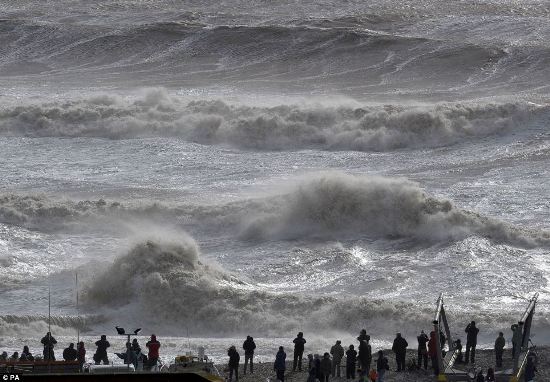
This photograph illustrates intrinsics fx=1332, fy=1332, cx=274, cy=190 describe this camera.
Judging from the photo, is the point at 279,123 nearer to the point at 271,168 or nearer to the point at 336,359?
the point at 271,168

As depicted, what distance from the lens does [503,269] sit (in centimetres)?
3030

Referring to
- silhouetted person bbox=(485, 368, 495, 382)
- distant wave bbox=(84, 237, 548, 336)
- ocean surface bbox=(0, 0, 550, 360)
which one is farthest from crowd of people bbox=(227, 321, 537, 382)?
distant wave bbox=(84, 237, 548, 336)

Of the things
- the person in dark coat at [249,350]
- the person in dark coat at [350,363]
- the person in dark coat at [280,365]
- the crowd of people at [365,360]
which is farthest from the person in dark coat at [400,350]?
the person in dark coat at [249,350]

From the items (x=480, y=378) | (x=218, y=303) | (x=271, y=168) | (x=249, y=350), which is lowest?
(x=480, y=378)

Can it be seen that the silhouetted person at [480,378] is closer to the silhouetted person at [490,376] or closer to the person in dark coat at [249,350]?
the silhouetted person at [490,376]

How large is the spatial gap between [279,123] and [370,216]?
13.5 metres

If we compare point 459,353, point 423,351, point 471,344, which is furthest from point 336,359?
point 471,344

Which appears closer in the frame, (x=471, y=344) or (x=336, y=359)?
(x=336, y=359)

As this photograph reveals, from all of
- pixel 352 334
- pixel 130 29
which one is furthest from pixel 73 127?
pixel 352 334

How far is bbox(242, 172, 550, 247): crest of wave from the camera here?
33250 mm

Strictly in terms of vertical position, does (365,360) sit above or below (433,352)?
below

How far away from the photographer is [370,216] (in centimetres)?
3488

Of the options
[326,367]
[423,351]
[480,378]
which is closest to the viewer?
[480,378]

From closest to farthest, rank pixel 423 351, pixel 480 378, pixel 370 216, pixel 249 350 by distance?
pixel 480 378
pixel 423 351
pixel 249 350
pixel 370 216
